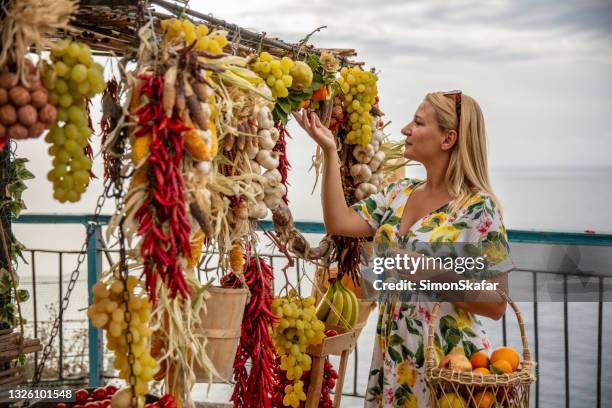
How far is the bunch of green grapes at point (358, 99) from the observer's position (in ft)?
9.39

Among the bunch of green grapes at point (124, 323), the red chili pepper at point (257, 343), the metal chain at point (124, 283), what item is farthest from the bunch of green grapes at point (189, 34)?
the red chili pepper at point (257, 343)

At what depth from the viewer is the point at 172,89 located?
5.27ft

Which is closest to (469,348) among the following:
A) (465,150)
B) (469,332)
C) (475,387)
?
(469,332)

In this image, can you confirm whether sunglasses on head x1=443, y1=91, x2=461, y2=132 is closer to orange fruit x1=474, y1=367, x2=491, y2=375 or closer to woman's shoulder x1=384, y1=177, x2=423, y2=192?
woman's shoulder x1=384, y1=177, x2=423, y2=192

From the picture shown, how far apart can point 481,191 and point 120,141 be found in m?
1.26

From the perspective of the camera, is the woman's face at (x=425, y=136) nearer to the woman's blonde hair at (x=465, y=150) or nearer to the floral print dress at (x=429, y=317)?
the woman's blonde hair at (x=465, y=150)

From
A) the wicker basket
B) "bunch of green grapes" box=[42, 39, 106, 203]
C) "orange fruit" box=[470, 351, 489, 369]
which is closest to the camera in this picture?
"bunch of green grapes" box=[42, 39, 106, 203]

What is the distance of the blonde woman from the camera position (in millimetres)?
2369

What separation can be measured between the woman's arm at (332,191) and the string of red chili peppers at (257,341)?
0.32m

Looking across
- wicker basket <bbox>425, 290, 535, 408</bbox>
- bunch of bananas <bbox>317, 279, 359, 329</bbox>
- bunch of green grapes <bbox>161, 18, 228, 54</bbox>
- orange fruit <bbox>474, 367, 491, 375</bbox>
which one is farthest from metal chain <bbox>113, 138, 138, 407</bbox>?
bunch of bananas <bbox>317, 279, 359, 329</bbox>

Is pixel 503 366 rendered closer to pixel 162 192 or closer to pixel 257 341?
pixel 257 341

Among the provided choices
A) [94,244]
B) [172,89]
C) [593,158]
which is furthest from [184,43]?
[593,158]

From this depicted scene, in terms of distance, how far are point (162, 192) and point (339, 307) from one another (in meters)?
1.57

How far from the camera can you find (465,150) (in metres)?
2.42
